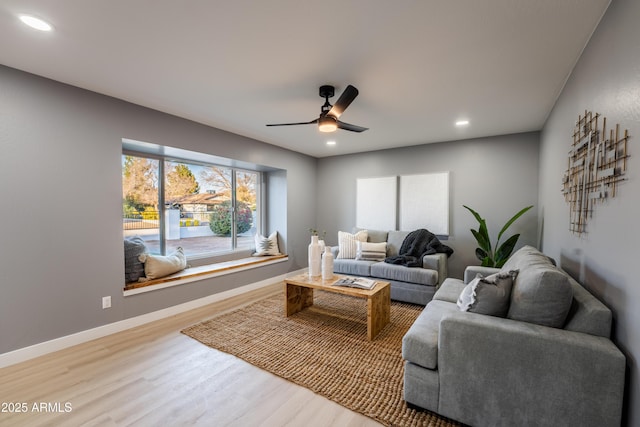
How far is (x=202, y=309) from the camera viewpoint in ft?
11.6

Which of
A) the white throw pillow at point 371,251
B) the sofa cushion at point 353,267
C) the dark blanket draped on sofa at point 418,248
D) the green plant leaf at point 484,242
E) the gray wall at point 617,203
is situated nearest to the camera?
the gray wall at point 617,203

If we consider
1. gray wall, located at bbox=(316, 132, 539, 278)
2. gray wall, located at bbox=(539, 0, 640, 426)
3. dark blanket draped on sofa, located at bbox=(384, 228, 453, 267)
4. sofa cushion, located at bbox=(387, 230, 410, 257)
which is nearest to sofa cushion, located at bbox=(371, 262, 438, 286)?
dark blanket draped on sofa, located at bbox=(384, 228, 453, 267)

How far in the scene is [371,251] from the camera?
4.39m

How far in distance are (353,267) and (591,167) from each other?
2999 millimetres

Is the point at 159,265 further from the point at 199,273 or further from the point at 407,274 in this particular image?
the point at 407,274

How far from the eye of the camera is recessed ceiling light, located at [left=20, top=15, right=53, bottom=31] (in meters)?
1.65

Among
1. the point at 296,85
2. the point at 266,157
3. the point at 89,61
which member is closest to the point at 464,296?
the point at 296,85

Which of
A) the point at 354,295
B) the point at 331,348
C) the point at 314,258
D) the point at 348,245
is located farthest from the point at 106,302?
the point at 348,245

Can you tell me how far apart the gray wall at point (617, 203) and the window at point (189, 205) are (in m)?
4.11

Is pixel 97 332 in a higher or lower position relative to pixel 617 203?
lower

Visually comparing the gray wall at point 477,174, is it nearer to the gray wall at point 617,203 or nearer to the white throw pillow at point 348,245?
the white throw pillow at point 348,245

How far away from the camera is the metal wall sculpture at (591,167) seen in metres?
1.41

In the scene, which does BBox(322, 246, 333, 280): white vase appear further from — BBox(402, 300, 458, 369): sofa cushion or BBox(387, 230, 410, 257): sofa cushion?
BBox(387, 230, 410, 257): sofa cushion

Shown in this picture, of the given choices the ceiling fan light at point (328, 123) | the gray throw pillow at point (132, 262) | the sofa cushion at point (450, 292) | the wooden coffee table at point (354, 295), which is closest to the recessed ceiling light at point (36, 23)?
the ceiling fan light at point (328, 123)
